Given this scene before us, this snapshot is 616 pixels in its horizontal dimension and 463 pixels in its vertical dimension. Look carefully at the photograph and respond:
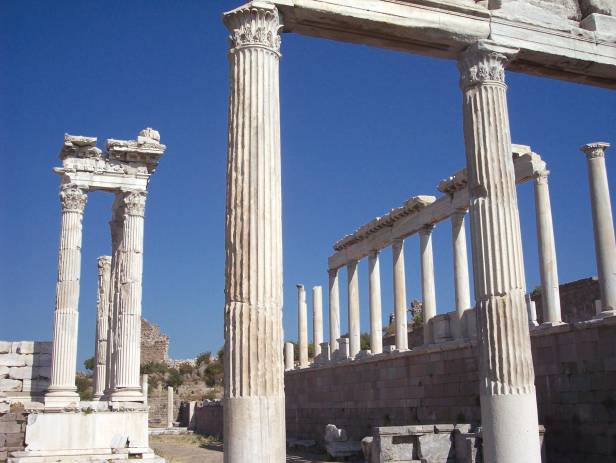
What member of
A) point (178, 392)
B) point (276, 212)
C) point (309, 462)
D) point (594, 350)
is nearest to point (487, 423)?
point (276, 212)

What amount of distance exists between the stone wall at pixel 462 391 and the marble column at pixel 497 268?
434 cm

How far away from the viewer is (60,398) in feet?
60.4

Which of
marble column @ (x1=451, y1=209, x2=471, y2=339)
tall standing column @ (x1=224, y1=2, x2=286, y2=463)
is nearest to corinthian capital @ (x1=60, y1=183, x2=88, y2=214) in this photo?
marble column @ (x1=451, y1=209, x2=471, y2=339)

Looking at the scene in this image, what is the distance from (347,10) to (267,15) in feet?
4.16

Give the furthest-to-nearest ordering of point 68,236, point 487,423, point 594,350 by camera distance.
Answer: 1. point 68,236
2. point 594,350
3. point 487,423

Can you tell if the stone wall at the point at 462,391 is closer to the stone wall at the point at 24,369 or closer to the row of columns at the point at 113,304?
the row of columns at the point at 113,304

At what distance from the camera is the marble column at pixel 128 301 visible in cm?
1900

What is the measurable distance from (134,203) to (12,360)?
5.44 metres

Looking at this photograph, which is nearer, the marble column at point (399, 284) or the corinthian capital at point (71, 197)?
the corinthian capital at point (71, 197)

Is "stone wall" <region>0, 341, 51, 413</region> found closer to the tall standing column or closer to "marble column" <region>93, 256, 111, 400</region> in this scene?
"marble column" <region>93, 256, 111, 400</region>

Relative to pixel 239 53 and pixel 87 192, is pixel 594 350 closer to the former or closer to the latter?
pixel 239 53

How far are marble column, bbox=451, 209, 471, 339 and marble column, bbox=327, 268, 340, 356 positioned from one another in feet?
29.9

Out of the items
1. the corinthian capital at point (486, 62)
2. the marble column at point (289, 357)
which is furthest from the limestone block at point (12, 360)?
the marble column at point (289, 357)

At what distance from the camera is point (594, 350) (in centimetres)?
1441
